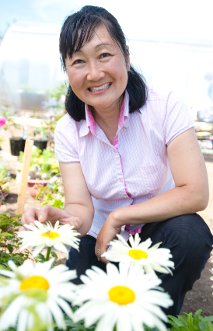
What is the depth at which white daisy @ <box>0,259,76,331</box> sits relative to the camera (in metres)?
0.48

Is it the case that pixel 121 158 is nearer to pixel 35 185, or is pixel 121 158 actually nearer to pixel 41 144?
pixel 35 185

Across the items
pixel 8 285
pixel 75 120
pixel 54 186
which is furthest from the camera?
pixel 54 186

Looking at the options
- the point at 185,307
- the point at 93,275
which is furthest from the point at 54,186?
the point at 93,275

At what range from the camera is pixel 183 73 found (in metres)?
9.59

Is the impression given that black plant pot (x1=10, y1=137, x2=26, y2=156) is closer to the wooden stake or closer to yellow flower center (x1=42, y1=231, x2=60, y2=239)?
the wooden stake

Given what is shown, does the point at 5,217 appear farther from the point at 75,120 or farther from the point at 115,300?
the point at 115,300

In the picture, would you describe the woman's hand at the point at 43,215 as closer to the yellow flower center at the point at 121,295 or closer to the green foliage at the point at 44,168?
the yellow flower center at the point at 121,295

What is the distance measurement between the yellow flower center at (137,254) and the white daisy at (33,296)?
0.15 meters

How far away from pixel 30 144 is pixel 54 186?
1215 mm

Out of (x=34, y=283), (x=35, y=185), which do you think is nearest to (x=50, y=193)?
(x=35, y=185)

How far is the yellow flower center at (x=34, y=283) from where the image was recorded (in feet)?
1.75

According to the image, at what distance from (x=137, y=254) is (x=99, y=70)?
0.74 m

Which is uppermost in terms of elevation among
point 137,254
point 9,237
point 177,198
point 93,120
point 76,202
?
point 137,254

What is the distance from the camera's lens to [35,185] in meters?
4.25
